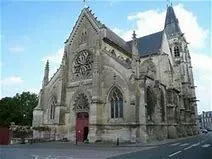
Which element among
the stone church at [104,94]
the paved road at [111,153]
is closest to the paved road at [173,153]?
the paved road at [111,153]

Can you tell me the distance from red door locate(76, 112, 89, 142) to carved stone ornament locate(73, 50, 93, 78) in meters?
4.87

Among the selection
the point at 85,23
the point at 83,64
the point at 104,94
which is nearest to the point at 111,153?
the point at 104,94

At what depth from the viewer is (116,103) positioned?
24406mm

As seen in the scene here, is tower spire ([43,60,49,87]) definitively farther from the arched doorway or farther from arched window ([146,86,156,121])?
→ arched window ([146,86,156,121])

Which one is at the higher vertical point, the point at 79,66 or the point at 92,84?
the point at 79,66

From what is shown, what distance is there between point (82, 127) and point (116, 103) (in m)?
5.02

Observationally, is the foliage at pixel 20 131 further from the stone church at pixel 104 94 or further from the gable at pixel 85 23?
the gable at pixel 85 23

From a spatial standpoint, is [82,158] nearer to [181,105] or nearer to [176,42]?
[181,105]

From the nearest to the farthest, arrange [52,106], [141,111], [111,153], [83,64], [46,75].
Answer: [111,153] → [141,111] → [83,64] → [52,106] → [46,75]

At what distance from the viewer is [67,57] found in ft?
99.9

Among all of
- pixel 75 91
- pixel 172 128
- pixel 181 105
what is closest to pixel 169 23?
pixel 181 105

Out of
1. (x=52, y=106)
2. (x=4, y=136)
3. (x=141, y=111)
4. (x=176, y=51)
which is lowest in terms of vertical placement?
(x=4, y=136)

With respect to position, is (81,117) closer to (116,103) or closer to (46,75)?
(116,103)

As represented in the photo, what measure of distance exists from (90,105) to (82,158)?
12.9m
